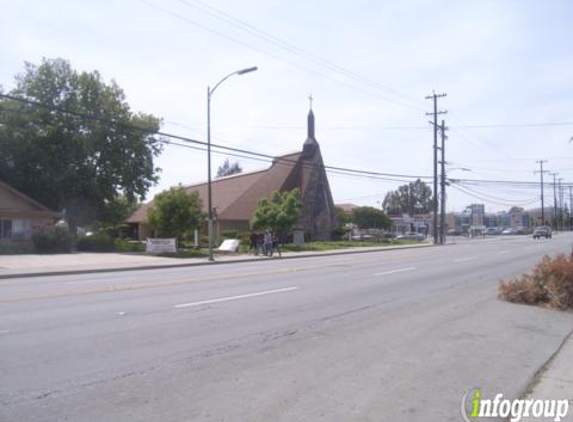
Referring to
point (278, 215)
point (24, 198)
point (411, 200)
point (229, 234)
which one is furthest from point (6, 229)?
point (411, 200)

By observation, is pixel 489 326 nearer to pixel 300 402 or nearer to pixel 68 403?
pixel 300 402

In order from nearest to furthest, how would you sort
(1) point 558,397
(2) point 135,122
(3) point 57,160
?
1. (1) point 558,397
2. (3) point 57,160
3. (2) point 135,122

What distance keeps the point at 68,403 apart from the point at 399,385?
351 centimetres

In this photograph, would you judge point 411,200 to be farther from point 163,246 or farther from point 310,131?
point 163,246

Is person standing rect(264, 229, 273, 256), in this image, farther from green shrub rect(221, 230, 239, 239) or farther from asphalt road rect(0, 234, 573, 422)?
asphalt road rect(0, 234, 573, 422)

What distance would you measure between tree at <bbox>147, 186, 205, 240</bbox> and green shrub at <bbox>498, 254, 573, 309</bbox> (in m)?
24.9

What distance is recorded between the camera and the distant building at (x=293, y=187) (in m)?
50.8

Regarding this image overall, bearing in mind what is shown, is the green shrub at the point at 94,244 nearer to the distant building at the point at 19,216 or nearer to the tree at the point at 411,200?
the distant building at the point at 19,216

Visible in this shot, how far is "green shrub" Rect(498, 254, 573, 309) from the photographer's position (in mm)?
12062

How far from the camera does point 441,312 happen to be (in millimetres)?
10977

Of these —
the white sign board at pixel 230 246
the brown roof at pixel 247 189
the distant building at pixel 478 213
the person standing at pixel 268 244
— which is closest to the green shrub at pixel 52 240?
the white sign board at pixel 230 246

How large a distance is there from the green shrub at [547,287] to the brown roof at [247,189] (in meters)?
37.0

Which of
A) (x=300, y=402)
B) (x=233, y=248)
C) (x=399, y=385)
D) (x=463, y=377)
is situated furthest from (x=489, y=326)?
(x=233, y=248)

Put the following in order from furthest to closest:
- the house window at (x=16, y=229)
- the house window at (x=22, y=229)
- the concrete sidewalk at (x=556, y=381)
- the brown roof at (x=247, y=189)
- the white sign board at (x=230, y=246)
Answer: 1. the brown roof at (x=247, y=189)
2. the house window at (x=22, y=229)
3. the house window at (x=16, y=229)
4. the white sign board at (x=230, y=246)
5. the concrete sidewalk at (x=556, y=381)
